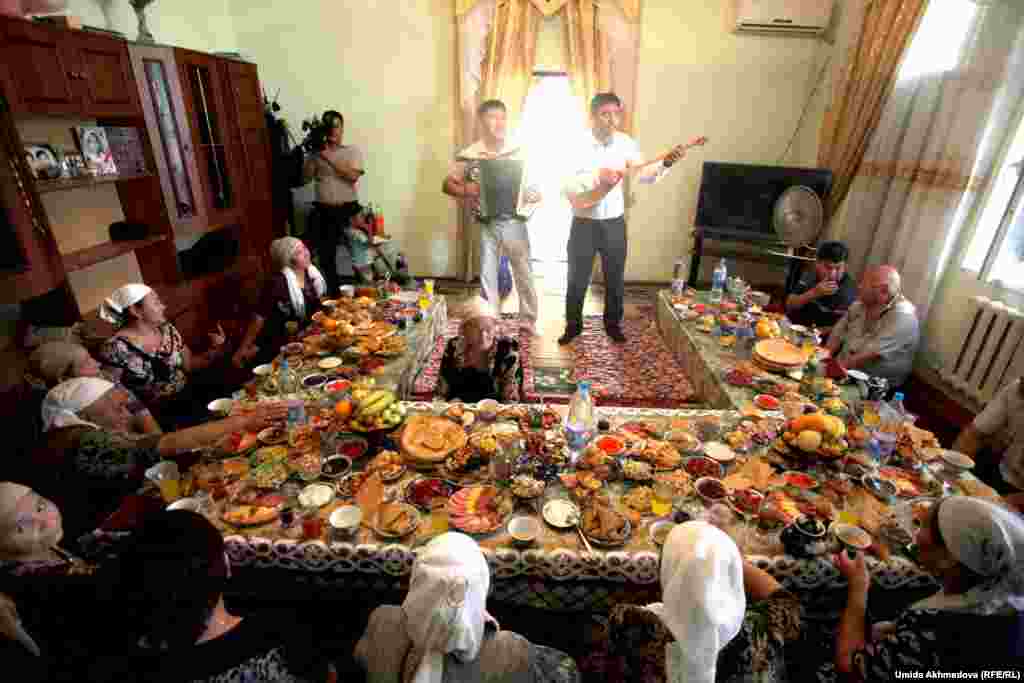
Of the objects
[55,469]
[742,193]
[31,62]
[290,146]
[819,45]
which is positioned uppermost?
[819,45]

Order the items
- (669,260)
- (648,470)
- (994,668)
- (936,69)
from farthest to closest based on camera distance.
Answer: (669,260)
(936,69)
(648,470)
(994,668)

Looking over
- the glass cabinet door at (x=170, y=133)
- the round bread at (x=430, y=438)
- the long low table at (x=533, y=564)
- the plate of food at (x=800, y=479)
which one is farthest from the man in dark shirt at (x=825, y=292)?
the glass cabinet door at (x=170, y=133)

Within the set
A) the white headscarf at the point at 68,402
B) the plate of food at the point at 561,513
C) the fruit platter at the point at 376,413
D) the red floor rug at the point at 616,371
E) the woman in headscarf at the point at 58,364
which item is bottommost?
the red floor rug at the point at 616,371

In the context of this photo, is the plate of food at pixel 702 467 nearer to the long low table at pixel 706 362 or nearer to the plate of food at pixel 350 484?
the long low table at pixel 706 362

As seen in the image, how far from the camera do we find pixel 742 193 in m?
5.79

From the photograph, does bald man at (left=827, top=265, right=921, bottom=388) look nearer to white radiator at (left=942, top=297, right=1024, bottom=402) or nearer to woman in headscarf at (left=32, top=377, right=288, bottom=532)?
white radiator at (left=942, top=297, right=1024, bottom=402)

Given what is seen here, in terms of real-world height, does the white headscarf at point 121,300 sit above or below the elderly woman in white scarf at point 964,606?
above

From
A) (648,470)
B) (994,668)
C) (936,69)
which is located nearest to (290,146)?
(648,470)

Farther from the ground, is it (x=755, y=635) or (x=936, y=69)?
(x=936, y=69)

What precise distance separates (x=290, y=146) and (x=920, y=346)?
7.00 m

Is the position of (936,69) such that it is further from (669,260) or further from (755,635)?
(755,635)

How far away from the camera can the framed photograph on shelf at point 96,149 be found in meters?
3.47

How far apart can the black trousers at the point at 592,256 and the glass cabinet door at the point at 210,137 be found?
338 centimetres

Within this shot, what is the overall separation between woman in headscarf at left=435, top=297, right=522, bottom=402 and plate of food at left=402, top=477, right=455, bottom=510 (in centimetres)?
90
